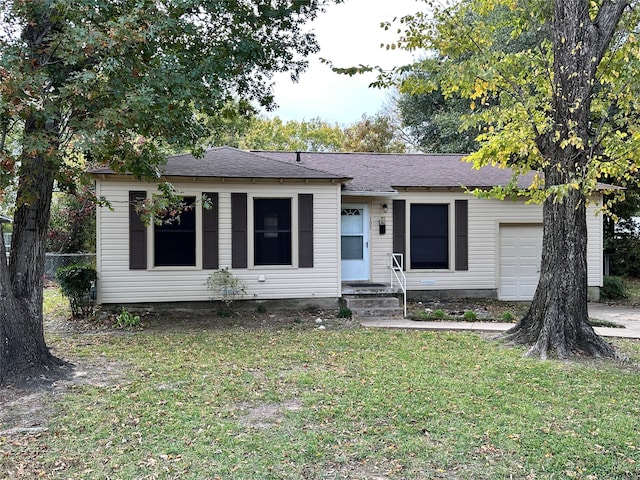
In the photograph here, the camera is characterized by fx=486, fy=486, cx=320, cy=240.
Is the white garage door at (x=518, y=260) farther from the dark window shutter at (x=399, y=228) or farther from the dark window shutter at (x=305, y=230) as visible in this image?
the dark window shutter at (x=305, y=230)

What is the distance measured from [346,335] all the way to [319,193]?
332 cm

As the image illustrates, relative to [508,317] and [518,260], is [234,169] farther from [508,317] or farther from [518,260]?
[518,260]

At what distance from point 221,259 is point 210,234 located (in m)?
0.55

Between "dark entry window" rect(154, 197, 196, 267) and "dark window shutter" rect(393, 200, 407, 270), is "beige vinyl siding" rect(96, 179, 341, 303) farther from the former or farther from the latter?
"dark window shutter" rect(393, 200, 407, 270)

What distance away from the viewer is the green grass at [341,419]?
3.35m

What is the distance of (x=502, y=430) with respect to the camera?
154 inches

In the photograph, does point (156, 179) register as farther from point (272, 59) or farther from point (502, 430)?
point (502, 430)

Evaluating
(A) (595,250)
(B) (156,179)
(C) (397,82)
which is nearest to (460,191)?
(A) (595,250)

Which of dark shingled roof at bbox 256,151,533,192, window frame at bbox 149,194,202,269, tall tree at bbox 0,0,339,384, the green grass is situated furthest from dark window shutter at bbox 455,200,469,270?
tall tree at bbox 0,0,339,384

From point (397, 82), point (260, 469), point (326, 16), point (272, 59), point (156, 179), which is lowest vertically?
point (260, 469)

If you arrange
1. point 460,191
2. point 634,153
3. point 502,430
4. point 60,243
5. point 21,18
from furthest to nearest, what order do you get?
point 60,243 → point 460,191 → point 634,153 → point 21,18 → point 502,430

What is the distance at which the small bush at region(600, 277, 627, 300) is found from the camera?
40.1 ft

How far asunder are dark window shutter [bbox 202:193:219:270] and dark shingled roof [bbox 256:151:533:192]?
3034 mm

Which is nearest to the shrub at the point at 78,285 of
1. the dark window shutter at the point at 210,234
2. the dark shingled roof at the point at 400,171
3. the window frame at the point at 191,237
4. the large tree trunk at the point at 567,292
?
the window frame at the point at 191,237
